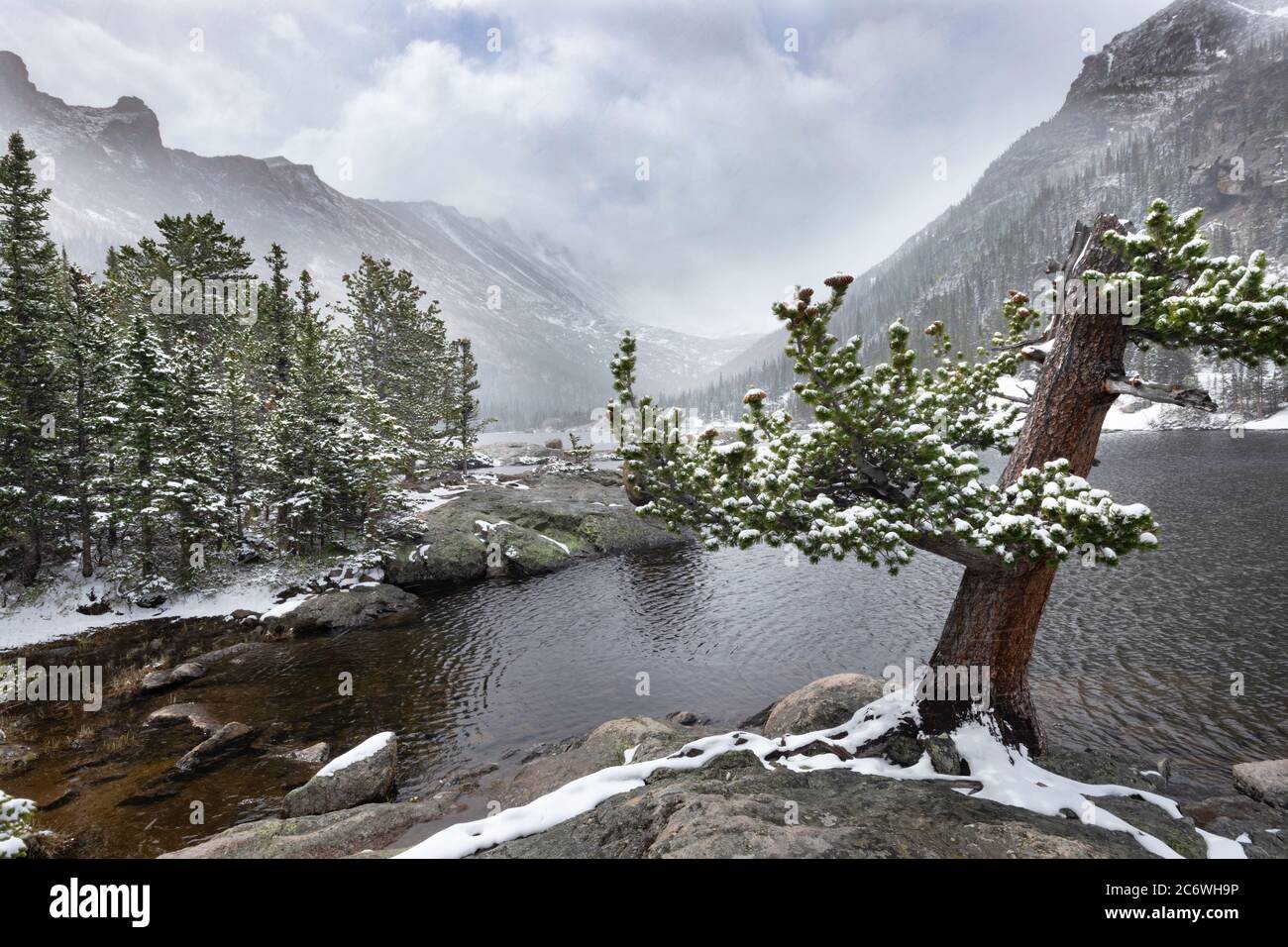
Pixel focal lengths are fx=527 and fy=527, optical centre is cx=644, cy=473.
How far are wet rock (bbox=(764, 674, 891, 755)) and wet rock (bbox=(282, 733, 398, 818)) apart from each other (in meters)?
9.04

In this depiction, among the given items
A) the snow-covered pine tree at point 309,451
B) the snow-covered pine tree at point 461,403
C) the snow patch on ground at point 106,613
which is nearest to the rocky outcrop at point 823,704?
the snow patch on ground at point 106,613

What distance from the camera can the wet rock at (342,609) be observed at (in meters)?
23.1

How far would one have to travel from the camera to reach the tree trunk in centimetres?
813

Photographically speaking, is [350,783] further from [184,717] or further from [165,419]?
[165,419]

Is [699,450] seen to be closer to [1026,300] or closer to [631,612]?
[1026,300]

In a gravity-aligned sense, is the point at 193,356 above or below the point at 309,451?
above

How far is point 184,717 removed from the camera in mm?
15492

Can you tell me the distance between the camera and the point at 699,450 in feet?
32.0

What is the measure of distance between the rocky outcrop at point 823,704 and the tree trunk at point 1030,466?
288 centimetres

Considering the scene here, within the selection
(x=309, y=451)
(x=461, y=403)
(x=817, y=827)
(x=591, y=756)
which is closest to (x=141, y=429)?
(x=309, y=451)

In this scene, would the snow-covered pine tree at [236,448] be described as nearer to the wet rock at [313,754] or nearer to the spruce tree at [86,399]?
the spruce tree at [86,399]

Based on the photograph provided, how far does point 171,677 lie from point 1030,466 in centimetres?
2518
